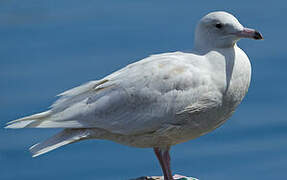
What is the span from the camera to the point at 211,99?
4.91m

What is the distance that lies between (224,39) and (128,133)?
107 centimetres

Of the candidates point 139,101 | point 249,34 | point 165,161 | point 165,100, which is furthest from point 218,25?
point 165,161

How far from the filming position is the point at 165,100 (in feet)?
16.2

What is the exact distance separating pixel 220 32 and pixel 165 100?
71 centimetres

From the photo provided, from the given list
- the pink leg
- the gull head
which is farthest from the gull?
the pink leg

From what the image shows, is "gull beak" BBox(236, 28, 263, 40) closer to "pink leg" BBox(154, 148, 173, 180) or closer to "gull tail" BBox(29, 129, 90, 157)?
"pink leg" BBox(154, 148, 173, 180)

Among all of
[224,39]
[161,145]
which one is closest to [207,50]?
[224,39]

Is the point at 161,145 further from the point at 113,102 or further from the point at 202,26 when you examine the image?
the point at 202,26

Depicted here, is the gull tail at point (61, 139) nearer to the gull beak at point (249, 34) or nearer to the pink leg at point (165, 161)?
the pink leg at point (165, 161)

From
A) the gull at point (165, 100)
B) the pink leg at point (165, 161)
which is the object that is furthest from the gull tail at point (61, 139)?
the pink leg at point (165, 161)

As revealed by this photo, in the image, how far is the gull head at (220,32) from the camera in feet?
16.5

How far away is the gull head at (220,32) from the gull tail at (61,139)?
3.87ft

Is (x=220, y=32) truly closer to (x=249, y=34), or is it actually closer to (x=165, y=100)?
(x=249, y=34)

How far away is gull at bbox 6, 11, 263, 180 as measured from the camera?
→ 16.2 ft
